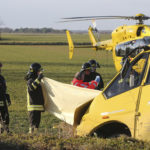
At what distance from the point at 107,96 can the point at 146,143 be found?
3.72 ft

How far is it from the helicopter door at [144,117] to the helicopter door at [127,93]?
0.31 feet

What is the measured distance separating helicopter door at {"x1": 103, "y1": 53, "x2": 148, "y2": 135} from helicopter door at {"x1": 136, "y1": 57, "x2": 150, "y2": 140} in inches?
3.8

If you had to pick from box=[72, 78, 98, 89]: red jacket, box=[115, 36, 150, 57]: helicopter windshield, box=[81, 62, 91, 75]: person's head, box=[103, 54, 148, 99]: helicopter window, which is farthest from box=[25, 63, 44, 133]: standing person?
box=[115, 36, 150, 57]: helicopter windshield

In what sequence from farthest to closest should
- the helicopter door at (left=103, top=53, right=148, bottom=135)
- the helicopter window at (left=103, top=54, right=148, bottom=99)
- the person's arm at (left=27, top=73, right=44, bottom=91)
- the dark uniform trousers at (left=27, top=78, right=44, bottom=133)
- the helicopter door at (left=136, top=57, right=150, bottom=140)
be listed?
the dark uniform trousers at (left=27, top=78, right=44, bottom=133), the person's arm at (left=27, top=73, right=44, bottom=91), the helicopter window at (left=103, top=54, right=148, bottom=99), the helicopter door at (left=103, top=53, right=148, bottom=135), the helicopter door at (left=136, top=57, right=150, bottom=140)

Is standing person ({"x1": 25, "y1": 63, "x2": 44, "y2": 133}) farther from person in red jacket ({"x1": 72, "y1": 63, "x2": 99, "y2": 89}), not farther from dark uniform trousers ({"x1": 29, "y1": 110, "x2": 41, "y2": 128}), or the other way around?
person in red jacket ({"x1": 72, "y1": 63, "x2": 99, "y2": 89})

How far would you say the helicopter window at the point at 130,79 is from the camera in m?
5.84

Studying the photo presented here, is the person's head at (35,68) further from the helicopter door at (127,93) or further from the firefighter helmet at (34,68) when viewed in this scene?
the helicopter door at (127,93)

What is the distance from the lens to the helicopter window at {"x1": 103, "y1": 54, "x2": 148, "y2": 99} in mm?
5840

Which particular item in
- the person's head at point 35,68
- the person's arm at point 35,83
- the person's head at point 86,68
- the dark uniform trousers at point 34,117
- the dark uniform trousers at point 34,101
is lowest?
the dark uniform trousers at point 34,117

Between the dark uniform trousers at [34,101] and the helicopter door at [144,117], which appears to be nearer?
the helicopter door at [144,117]

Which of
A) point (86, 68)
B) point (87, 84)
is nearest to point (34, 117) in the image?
point (87, 84)

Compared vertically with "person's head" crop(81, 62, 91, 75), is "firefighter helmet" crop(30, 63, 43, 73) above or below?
above

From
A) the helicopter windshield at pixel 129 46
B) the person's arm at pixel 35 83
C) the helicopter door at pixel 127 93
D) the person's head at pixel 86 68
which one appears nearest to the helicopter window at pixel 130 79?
the helicopter door at pixel 127 93

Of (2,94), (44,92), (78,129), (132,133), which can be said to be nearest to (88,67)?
(44,92)
